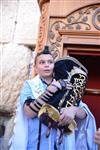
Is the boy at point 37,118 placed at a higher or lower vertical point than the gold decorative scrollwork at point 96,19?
lower

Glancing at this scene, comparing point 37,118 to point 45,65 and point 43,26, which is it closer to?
point 45,65

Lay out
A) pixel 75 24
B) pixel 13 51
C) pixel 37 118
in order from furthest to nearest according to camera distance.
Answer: pixel 13 51 → pixel 75 24 → pixel 37 118

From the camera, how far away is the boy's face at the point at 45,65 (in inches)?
53.0

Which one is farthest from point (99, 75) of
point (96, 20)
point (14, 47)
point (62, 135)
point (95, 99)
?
point (62, 135)

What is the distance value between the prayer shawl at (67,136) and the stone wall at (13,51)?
0.78 m

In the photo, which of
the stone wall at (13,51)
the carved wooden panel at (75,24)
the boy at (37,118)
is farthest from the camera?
the stone wall at (13,51)

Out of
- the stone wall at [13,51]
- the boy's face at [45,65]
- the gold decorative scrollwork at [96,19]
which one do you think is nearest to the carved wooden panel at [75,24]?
the gold decorative scrollwork at [96,19]

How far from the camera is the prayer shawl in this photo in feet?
4.34

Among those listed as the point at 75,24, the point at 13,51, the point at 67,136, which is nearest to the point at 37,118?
the point at 67,136

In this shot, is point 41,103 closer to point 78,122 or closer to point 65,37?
point 78,122

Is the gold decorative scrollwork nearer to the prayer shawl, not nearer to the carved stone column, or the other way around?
the carved stone column

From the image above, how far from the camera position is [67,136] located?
1323mm

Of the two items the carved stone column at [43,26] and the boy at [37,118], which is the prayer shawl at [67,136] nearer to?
the boy at [37,118]

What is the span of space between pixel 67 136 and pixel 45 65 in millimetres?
278
